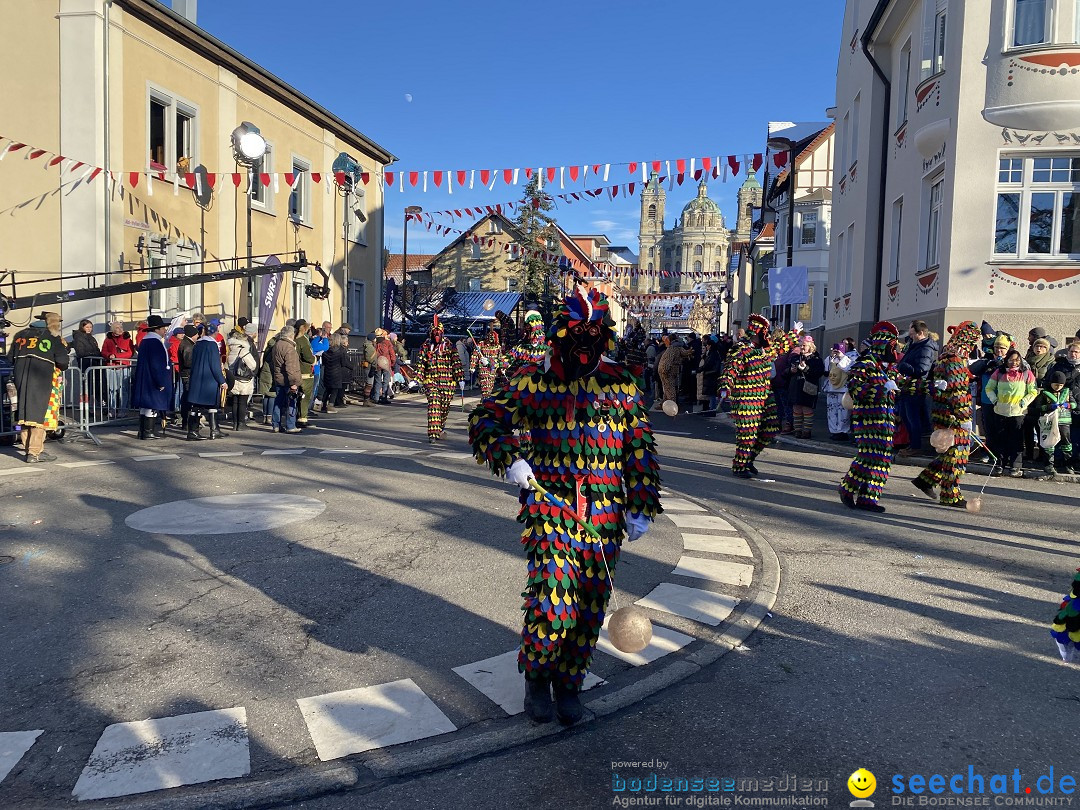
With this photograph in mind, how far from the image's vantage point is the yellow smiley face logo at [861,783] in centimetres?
321

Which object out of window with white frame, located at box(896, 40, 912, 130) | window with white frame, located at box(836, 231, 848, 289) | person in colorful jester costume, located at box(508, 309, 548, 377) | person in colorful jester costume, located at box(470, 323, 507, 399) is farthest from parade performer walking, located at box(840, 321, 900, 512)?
window with white frame, located at box(836, 231, 848, 289)

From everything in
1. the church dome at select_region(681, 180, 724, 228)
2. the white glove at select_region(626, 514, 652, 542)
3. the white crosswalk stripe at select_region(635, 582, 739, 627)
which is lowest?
the white crosswalk stripe at select_region(635, 582, 739, 627)

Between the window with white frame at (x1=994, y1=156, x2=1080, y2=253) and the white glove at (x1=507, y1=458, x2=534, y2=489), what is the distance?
13.7 meters

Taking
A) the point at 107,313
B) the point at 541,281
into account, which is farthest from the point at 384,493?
the point at 541,281

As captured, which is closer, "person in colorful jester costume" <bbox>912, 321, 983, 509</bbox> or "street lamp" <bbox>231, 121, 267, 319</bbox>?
"person in colorful jester costume" <bbox>912, 321, 983, 509</bbox>

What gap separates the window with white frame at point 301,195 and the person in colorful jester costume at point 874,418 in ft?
64.4

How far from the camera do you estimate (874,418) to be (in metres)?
8.50

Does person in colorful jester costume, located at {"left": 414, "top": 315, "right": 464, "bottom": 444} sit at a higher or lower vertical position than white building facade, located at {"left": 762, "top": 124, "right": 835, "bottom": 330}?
lower

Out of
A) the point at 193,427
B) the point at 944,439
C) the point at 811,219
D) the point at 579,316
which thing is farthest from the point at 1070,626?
the point at 811,219

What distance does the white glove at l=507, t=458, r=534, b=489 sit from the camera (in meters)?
3.61

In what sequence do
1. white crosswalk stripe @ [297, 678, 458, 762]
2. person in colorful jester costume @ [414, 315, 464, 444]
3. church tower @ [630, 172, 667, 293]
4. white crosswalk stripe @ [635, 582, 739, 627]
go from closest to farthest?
white crosswalk stripe @ [297, 678, 458, 762]
white crosswalk stripe @ [635, 582, 739, 627]
person in colorful jester costume @ [414, 315, 464, 444]
church tower @ [630, 172, 667, 293]

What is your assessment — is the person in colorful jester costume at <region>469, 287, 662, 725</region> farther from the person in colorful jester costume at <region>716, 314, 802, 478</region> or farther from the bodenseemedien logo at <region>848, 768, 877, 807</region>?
the person in colorful jester costume at <region>716, 314, 802, 478</region>

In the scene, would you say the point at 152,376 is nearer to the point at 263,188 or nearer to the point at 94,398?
the point at 94,398

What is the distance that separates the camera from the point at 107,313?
53.6ft
